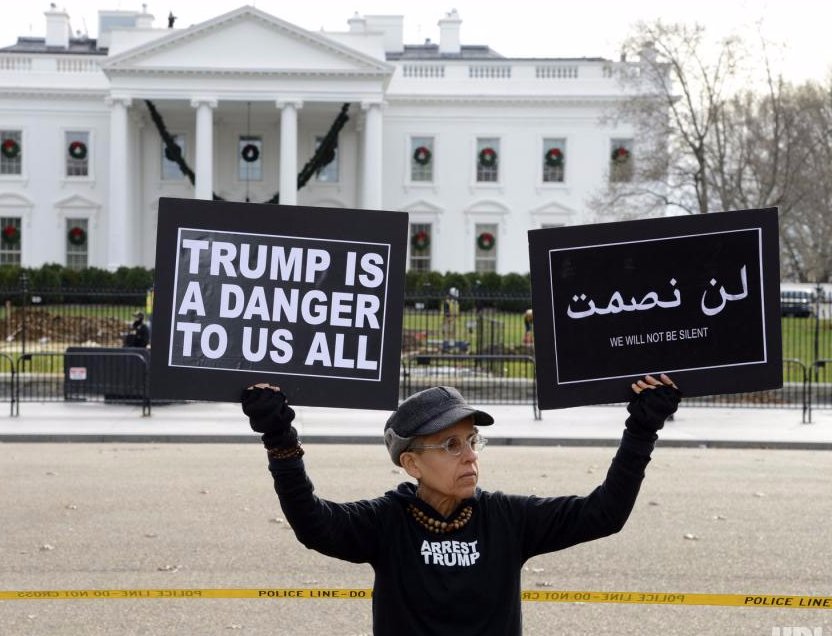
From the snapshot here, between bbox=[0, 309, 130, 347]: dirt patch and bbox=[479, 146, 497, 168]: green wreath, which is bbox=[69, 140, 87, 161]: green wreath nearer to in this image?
bbox=[479, 146, 497, 168]: green wreath

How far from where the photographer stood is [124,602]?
673cm

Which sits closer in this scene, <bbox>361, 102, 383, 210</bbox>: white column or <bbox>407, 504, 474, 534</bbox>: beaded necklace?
<bbox>407, 504, 474, 534</bbox>: beaded necklace


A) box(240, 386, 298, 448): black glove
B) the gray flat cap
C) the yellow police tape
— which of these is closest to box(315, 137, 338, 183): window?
the yellow police tape

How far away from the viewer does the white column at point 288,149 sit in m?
55.1

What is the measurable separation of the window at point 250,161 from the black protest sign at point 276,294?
56715 mm

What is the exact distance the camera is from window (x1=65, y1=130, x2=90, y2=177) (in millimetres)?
58969

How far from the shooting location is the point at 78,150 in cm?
5891

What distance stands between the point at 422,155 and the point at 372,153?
178 inches

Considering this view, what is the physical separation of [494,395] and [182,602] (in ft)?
46.5

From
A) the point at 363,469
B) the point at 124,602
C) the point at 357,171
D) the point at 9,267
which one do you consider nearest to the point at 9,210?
the point at 9,267

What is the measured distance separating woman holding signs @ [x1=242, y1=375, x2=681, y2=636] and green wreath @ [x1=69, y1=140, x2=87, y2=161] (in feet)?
193

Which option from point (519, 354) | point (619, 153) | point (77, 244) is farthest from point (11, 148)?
point (519, 354)

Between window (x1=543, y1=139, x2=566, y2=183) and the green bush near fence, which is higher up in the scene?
window (x1=543, y1=139, x2=566, y2=183)

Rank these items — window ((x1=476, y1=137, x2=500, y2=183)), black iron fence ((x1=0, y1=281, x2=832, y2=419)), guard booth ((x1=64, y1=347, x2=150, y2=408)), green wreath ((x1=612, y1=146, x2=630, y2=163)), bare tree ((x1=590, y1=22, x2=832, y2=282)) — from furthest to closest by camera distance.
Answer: window ((x1=476, y1=137, x2=500, y2=183))
green wreath ((x1=612, y1=146, x2=630, y2=163))
bare tree ((x1=590, y1=22, x2=832, y2=282))
black iron fence ((x1=0, y1=281, x2=832, y2=419))
guard booth ((x1=64, y1=347, x2=150, y2=408))
